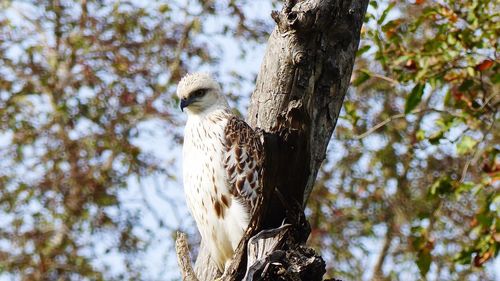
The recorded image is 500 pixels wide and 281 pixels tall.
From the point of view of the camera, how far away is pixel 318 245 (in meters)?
9.73

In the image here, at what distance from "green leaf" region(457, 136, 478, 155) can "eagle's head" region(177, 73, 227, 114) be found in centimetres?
150

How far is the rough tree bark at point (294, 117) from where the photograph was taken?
3572mm

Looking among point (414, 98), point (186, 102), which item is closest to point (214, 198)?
point (186, 102)

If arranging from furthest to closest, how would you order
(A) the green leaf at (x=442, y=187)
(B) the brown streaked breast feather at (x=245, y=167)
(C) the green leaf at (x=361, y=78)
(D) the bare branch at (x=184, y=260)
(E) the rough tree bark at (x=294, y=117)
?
(C) the green leaf at (x=361, y=78)
(A) the green leaf at (x=442, y=187)
(B) the brown streaked breast feather at (x=245, y=167)
(D) the bare branch at (x=184, y=260)
(E) the rough tree bark at (x=294, y=117)

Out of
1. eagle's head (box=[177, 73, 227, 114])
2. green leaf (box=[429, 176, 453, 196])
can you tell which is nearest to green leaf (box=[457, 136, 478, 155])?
green leaf (box=[429, 176, 453, 196])

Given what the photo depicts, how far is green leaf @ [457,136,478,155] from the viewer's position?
227 inches

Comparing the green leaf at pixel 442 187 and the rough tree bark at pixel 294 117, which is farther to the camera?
the green leaf at pixel 442 187

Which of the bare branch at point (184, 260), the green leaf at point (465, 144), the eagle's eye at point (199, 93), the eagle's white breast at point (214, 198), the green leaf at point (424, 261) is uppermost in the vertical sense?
the green leaf at point (465, 144)

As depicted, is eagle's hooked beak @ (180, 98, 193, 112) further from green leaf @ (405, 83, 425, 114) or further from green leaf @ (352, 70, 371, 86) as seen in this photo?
green leaf @ (405, 83, 425, 114)

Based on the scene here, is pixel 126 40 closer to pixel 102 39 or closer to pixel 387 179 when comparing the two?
pixel 102 39

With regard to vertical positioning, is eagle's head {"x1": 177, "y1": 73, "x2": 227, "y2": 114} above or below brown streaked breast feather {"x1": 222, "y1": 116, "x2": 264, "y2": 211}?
above

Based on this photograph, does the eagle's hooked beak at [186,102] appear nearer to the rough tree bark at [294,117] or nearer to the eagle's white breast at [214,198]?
the eagle's white breast at [214,198]

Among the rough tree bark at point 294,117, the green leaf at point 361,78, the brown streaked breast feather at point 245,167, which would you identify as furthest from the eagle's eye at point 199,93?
the green leaf at point 361,78

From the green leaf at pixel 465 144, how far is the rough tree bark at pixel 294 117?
1566 millimetres
